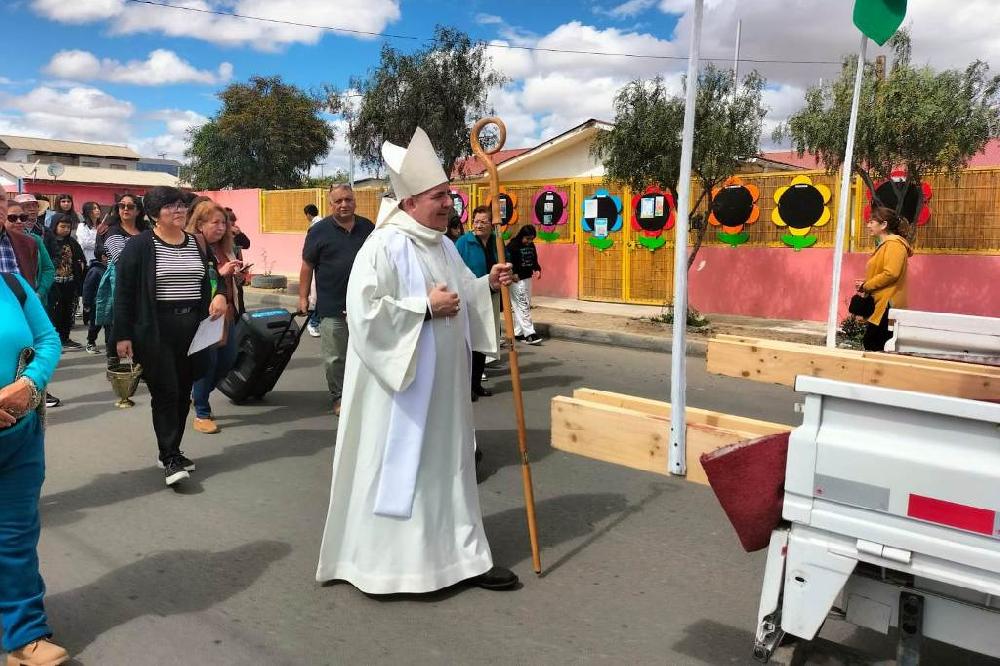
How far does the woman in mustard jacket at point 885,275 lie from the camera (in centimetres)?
661

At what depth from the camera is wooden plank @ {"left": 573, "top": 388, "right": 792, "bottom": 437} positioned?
310 centimetres

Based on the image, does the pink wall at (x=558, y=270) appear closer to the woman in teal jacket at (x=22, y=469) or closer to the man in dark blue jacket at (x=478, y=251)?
the man in dark blue jacket at (x=478, y=251)

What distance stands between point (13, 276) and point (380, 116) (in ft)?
53.3

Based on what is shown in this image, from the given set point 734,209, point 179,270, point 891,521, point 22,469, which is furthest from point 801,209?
point 22,469

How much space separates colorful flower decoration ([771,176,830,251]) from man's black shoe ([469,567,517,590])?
10135 mm

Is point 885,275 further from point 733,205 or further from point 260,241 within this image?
point 260,241

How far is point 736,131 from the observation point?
10883mm

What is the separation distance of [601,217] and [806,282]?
4058 mm

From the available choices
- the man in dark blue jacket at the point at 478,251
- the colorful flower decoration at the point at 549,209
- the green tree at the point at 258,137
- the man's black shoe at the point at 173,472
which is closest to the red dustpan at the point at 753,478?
the man's black shoe at the point at 173,472

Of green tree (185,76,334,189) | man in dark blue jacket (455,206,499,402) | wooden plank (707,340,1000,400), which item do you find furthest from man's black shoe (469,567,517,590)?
green tree (185,76,334,189)

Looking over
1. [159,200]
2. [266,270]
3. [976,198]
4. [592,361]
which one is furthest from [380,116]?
[159,200]

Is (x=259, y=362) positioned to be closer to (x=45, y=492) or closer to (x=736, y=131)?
(x=45, y=492)

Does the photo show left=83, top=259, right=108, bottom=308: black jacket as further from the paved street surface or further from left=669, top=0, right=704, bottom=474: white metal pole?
left=669, top=0, right=704, bottom=474: white metal pole

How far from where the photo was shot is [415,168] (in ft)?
11.6
